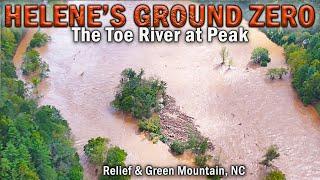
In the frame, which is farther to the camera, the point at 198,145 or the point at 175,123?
the point at 175,123

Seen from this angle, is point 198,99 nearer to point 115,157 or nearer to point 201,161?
point 201,161

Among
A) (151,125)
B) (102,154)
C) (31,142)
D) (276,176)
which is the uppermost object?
(151,125)

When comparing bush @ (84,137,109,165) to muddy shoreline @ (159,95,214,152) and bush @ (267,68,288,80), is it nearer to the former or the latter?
muddy shoreline @ (159,95,214,152)

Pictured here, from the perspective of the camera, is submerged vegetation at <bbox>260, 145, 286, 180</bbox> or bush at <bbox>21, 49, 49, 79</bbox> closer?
submerged vegetation at <bbox>260, 145, 286, 180</bbox>

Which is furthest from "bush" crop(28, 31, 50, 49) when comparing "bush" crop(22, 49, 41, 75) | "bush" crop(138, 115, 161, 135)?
"bush" crop(138, 115, 161, 135)

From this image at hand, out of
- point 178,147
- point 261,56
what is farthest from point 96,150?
point 261,56

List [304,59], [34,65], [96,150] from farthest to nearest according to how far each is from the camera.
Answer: [34,65], [304,59], [96,150]
